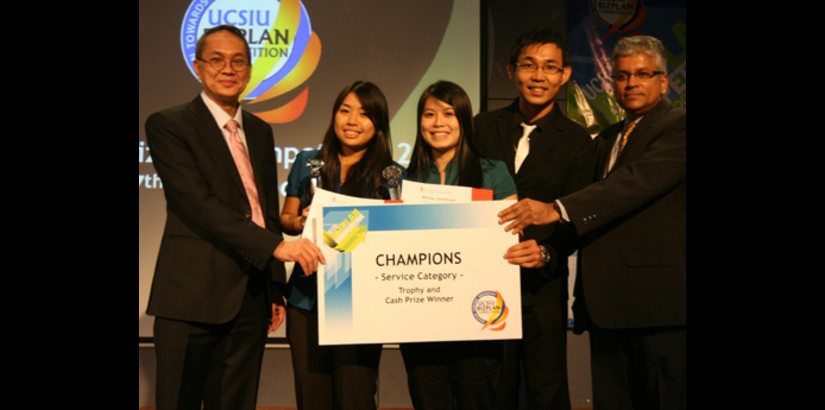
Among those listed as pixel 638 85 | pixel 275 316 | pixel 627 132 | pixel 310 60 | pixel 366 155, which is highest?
pixel 310 60

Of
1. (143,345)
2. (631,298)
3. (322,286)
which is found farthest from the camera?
(143,345)

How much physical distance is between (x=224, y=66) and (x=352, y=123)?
0.55m

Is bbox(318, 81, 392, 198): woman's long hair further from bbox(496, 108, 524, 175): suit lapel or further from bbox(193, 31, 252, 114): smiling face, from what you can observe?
bbox(496, 108, 524, 175): suit lapel

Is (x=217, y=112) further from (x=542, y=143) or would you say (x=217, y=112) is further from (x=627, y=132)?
(x=627, y=132)

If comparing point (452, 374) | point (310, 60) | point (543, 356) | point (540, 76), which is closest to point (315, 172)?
point (452, 374)

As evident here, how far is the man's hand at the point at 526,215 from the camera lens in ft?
8.01

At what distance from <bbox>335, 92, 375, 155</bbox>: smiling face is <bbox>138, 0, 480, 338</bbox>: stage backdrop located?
1934 millimetres

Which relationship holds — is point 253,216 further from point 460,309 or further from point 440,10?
point 440,10

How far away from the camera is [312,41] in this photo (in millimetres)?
4609

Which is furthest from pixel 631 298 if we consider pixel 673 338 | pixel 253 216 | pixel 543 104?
pixel 253 216

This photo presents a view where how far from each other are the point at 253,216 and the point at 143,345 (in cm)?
236

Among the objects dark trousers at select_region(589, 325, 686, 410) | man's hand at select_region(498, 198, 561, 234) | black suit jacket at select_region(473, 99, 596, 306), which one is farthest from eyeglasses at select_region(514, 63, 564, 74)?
Result: dark trousers at select_region(589, 325, 686, 410)

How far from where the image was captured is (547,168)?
2900mm

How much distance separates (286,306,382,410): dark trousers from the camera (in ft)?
8.23
